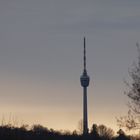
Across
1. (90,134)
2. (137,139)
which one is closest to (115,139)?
(90,134)

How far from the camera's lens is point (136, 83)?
5156 centimetres

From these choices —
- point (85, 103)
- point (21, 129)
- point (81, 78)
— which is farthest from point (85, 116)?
point (21, 129)

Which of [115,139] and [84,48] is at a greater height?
[84,48]

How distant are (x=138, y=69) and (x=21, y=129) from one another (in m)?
20.6

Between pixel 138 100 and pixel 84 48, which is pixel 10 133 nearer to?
pixel 138 100

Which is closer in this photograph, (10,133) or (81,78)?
(10,133)

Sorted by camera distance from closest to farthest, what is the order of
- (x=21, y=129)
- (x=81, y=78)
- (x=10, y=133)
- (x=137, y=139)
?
(x=137, y=139), (x=10, y=133), (x=21, y=129), (x=81, y=78)

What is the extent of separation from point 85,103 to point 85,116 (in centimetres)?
319

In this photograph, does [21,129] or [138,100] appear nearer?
[138,100]

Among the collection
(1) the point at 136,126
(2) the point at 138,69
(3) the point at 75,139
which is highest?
(3) the point at 75,139

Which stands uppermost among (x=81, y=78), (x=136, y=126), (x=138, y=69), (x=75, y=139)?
(x=81, y=78)

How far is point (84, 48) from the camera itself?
7643 inches


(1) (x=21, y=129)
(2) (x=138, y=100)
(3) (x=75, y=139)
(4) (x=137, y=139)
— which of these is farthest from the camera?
(3) (x=75, y=139)

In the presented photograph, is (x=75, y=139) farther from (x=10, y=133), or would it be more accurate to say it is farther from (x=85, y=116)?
(x=10, y=133)
